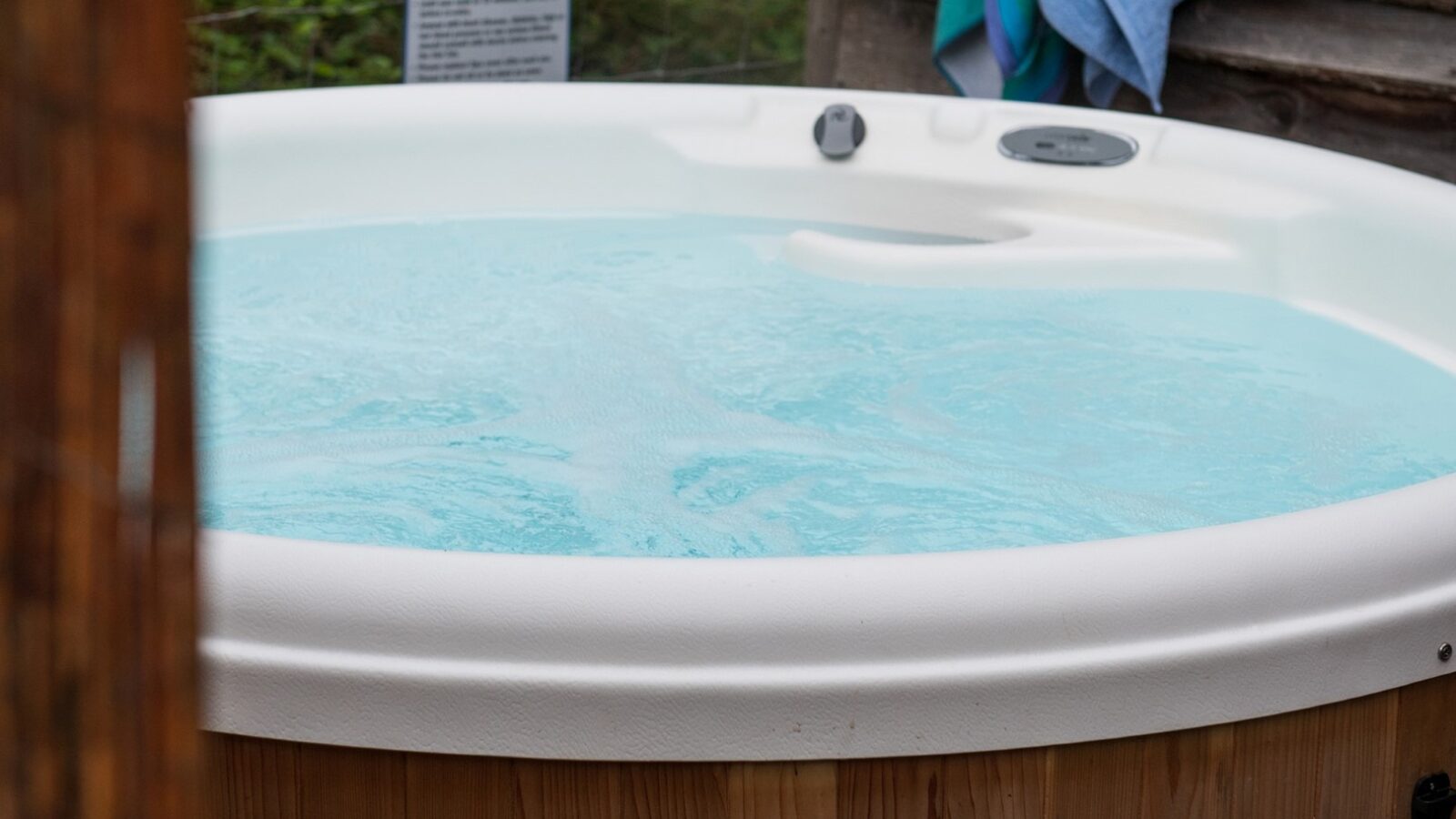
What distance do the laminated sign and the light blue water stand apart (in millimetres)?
759

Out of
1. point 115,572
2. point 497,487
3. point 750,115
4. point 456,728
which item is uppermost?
point 115,572

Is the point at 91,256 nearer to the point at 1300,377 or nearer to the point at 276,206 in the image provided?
the point at 1300,377

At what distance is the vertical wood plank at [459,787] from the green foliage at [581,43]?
3421mm

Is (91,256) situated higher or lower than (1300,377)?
higher

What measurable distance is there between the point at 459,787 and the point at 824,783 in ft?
0.63

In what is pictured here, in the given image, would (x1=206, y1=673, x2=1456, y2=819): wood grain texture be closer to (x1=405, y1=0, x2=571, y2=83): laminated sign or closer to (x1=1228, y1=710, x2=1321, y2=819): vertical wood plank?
(x1=1228, y1=710, x2=1321, y2=819): vertical wood plank

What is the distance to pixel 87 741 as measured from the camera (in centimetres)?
25

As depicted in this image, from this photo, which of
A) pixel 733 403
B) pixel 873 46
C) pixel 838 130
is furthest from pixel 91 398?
pixel 873 46

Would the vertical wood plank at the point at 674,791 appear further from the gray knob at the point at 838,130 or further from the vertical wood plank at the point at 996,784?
the gray knob at the point at 838,130

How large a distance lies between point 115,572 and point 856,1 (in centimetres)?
299

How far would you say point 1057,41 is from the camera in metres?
2.60

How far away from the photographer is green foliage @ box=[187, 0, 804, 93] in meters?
4.29

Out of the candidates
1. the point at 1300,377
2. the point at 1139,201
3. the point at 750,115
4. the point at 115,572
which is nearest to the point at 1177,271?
the point at 1139,201

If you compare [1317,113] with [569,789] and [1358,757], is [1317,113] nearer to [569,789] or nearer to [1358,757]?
[1358,757]
